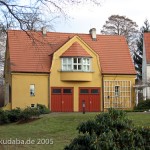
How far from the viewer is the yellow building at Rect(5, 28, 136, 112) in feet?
150

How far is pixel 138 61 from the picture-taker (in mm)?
71125

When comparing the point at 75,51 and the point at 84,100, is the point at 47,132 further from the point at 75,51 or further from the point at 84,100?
the point at 75,51

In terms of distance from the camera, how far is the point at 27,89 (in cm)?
4575

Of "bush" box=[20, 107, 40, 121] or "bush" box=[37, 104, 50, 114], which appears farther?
"bush" box=[37, 104, 50, 114]

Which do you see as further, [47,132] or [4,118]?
[4,118]

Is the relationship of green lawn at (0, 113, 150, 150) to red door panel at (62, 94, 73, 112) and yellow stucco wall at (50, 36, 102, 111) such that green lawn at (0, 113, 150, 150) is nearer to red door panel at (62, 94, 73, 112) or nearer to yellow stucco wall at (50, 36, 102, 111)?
red door panel at (62, 94, 73, 112)

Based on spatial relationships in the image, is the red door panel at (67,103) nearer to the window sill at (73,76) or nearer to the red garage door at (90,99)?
the red garage door at (90,99)

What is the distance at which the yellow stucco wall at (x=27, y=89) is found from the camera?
149ft

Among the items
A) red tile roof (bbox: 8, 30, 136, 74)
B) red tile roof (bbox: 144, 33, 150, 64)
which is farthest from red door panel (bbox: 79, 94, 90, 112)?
red tile roof (bbox: 144, 33, 150, 64)

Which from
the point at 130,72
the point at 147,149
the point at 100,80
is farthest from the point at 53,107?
the point at 147,149

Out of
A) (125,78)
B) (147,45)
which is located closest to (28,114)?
(125,78)

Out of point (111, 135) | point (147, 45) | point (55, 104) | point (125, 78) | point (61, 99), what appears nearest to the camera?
point (111, 135)

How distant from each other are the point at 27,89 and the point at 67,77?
436 cm

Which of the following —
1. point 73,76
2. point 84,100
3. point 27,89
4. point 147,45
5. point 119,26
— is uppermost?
point 119,26
